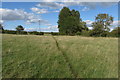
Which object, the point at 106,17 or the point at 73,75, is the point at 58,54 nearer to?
the point at 73,75

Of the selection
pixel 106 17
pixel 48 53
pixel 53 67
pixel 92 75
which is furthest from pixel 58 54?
pixel 106 17

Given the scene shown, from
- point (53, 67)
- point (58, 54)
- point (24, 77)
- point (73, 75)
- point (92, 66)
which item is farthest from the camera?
point (58, 54)

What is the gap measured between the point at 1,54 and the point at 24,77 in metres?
1.71

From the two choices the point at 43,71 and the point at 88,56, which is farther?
the point at 88,56

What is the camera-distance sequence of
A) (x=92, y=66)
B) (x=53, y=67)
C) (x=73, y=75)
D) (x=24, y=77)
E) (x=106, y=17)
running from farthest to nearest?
1. (x=106, y=17)
2. (x=92, y=66)
3. (x=53, y=67)
4. (x=73, y=75)
5. (x=24, y=77)

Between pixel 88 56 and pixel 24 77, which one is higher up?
pixel 88 56

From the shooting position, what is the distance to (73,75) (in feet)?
11.9

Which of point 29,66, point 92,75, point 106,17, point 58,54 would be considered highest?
point 106,17

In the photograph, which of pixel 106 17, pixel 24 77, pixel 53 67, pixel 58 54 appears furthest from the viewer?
pixel 106 17

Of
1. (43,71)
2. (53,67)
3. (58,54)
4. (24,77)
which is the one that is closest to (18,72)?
(24,77)

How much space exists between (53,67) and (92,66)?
1.58 meters

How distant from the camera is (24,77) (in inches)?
131

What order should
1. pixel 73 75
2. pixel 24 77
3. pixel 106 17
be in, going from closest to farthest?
pixel 24 77
pixel 73 75
pixel 106 17

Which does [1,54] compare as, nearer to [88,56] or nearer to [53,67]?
[53,67]
